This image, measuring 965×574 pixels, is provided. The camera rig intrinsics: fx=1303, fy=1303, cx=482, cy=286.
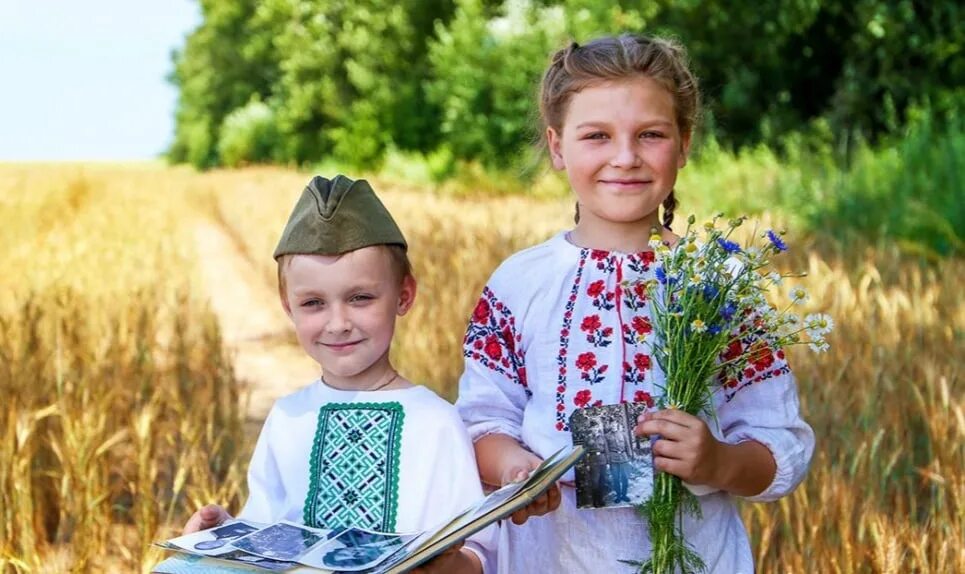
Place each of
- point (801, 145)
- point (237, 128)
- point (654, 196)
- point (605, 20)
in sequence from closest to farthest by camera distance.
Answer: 1. point (654, 196)
2. point (801, 145)
3. point (605, 20)
4. point (237, 128)

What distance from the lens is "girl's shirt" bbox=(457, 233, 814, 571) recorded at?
7.22 feet

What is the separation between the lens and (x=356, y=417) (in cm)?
207

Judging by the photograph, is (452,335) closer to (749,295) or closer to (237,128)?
(749,295)

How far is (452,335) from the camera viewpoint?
5.80 meters

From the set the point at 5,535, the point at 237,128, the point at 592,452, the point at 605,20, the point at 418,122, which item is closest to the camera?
the point at 592,452

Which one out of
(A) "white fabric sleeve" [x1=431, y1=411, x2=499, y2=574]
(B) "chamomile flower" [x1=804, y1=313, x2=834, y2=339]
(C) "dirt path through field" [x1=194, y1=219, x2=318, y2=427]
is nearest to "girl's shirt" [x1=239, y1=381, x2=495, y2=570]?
(A) "white fabric sleeve" [x1=431, y1=411, x2=499, y2=574]

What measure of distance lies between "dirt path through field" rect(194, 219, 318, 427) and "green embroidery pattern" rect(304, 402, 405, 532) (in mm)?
2729

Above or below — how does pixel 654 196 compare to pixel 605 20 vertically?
below

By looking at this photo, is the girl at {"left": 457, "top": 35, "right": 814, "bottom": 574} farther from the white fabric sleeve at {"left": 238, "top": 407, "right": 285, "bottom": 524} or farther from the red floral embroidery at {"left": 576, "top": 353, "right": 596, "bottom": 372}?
the white fabric sleeve at {"left": 238, "top": 407, "right": 285, "bottom": 524}

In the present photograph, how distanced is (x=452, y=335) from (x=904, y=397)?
2.07m

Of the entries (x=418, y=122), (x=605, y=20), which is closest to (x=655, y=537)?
(x=605, y=20)

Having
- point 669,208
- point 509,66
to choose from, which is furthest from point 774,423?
point 509,66

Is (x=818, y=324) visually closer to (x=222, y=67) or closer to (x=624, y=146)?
(x=624, y=146)

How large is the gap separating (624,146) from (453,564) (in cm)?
75
